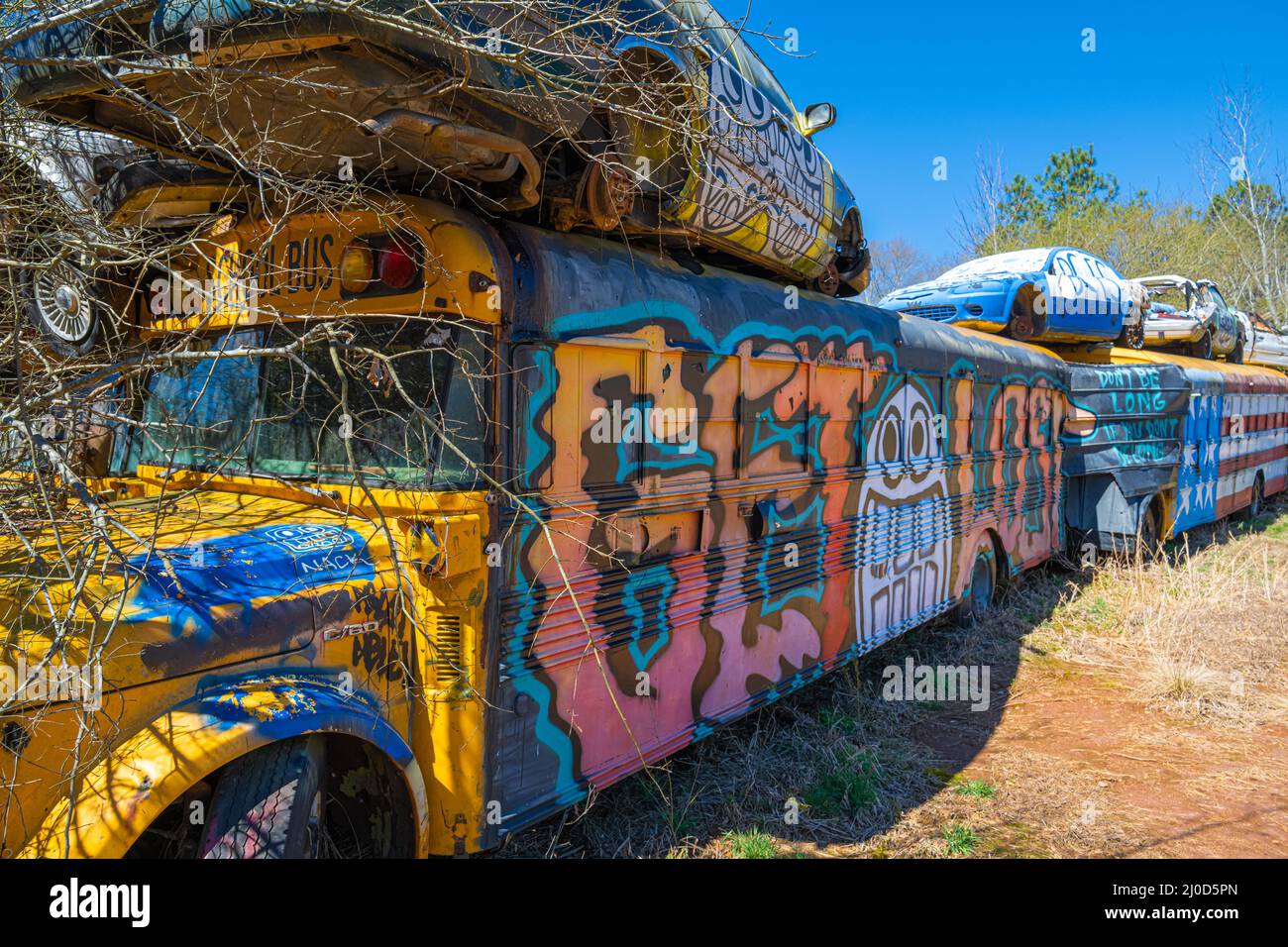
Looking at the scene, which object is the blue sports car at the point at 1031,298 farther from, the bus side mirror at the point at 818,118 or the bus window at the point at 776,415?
the bus window at the point at 776,415

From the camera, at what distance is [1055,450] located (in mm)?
8359

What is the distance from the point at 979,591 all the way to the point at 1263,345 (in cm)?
1137

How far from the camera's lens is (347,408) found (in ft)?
8.38

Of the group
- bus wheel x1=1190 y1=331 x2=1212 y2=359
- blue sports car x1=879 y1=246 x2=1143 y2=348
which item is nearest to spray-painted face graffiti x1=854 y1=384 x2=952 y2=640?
blue sports car x1=879 y1=246 x2=1143 y2=348

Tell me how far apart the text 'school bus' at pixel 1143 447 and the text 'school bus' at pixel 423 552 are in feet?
16.8

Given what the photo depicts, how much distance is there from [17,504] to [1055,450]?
8174 mm

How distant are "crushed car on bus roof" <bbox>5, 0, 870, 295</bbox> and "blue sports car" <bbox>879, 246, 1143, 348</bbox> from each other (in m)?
4.74

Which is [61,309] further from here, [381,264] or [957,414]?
[957,414]

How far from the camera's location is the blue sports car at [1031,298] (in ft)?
26.5

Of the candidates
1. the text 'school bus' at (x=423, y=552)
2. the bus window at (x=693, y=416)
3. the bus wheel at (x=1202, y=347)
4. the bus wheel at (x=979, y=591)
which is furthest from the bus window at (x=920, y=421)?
the bus wheel at (x=1202, y=347)

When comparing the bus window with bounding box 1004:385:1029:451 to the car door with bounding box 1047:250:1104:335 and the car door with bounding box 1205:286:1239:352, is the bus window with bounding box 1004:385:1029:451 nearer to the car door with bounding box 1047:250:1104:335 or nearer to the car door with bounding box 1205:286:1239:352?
the car door with bounding box 1047:250:1104:335

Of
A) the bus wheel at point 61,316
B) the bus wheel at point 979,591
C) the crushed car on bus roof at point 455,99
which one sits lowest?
the bus wheel at point 979,591

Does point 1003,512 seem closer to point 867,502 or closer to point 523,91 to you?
point 867,502

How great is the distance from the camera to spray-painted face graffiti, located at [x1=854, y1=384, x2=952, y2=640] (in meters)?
5.23
